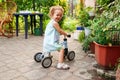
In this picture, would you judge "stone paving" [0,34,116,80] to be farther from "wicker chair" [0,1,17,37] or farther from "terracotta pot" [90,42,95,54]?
"wicker chair" [0,1,17,37]

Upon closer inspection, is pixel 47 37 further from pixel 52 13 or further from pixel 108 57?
pixel 108 57

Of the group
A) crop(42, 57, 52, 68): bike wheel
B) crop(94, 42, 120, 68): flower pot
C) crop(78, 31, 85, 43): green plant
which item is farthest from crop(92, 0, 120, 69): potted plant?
crop(78, 31, 85, 43): green plant

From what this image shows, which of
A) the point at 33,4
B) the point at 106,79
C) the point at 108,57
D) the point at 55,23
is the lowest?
the point at 106,79

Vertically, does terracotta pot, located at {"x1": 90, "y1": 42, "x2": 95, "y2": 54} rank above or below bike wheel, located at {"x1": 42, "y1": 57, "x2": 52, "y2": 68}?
above

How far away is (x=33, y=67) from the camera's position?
355cm

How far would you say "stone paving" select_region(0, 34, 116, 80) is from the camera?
315 centimetres

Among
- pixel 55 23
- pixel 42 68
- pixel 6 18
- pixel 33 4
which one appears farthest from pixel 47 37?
Answer: pixel 33 4

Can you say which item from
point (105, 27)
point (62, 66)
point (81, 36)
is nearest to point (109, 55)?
point (105, 27)

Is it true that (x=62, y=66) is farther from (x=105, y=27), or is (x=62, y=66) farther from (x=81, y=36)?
(x=81, y=36)

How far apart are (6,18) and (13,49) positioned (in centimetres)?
174

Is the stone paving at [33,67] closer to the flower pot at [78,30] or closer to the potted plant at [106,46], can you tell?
the potted plant at [106,46]

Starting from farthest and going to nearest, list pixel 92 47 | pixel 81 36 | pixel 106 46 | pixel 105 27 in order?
pixel 81 36, pixel 92 47, pixel 106 46, pixel 105 27

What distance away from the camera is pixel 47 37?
11.9 feet

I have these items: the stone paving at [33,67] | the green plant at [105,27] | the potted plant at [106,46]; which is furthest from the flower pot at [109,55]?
the stone paving at [33,67]
